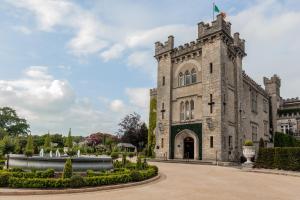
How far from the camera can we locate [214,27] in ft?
104

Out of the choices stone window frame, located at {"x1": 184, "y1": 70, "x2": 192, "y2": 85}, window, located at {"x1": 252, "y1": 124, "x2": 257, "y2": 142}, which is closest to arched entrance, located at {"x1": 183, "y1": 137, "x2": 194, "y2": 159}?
stone window frame, located at {"x1": 184, "y1": 70, "x2": 192, "y2": 85}

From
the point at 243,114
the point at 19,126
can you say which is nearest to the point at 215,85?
the point at 243,114

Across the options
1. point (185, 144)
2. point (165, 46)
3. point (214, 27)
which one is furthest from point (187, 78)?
point (185, 144)

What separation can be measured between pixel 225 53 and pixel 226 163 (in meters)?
12.6

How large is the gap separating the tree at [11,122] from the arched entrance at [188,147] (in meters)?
58.6

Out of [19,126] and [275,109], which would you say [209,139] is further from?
[19,126]

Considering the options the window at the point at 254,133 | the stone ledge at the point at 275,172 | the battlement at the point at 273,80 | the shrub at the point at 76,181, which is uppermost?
the battlement at the point at 273,80

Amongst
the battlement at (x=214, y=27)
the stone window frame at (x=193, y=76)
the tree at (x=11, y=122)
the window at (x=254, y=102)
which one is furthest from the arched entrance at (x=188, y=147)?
the tree at (x=11, y=122)

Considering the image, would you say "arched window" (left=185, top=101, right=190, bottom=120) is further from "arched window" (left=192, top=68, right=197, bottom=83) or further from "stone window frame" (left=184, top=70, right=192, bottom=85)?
"arched window" (left=192, top=68, right=197, bottom=83)

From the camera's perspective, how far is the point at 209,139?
30.5m

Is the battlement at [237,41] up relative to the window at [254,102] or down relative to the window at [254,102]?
up

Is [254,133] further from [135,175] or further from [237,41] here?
[135,175]

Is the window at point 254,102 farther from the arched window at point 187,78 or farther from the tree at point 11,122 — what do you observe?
the tree at point 11,122

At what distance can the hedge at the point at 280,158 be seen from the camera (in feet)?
73.8
